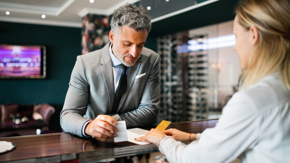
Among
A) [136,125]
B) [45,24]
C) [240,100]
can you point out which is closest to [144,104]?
[136,125]

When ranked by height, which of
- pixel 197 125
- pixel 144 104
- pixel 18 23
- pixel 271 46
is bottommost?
pixel 197 125

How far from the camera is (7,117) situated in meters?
5.61

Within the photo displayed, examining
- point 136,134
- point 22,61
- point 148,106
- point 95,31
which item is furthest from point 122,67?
point 22,61

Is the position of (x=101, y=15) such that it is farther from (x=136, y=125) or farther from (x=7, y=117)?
(x=136, y=125)

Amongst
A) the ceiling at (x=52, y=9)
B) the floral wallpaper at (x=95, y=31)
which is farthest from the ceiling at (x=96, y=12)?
the floral wallpaper at (x=95, y=31)

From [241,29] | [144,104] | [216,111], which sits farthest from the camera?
[216,111]

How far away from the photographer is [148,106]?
5.62 feet

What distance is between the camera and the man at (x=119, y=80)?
4.86 ft

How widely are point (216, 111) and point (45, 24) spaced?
5.27 m

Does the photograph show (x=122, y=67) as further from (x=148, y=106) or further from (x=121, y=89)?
(x=148, y=106)

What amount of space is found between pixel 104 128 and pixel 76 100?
47cm

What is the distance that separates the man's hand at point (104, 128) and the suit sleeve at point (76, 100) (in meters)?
0.19

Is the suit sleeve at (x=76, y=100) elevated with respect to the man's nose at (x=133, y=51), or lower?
lower

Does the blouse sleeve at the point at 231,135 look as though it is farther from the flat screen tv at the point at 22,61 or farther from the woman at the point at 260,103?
the flat screen tv at the point at 22,61
